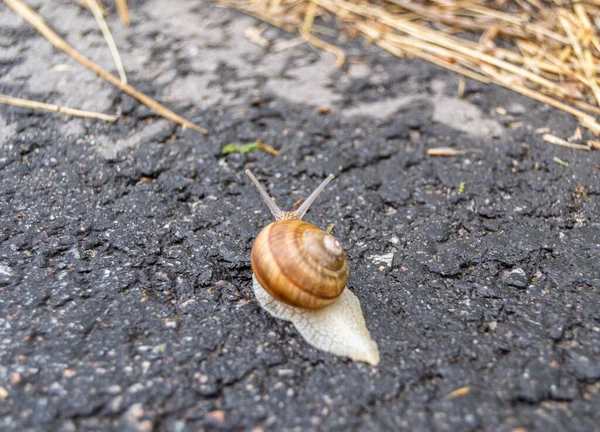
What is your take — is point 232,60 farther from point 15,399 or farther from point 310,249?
point 15,399

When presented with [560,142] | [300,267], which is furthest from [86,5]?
[560,142]

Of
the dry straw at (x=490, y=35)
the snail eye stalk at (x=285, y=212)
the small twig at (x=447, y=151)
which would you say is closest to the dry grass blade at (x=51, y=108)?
the snail eye stalk at (x=285, y=212)

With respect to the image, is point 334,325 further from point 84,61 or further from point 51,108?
point 84,61

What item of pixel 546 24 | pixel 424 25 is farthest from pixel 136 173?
pixel 546 24

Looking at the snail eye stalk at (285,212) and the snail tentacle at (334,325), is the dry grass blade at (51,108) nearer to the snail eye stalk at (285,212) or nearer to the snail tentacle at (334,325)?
the snail eye stalk at (285,212)

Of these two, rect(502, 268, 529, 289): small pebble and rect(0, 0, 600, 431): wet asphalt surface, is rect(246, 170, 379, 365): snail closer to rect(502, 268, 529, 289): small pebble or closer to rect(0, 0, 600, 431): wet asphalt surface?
rect(0, 0, 600, 431): wet asphalt surface

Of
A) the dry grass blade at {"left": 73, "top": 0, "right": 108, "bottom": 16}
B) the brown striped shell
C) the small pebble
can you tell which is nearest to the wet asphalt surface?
the small pebble
